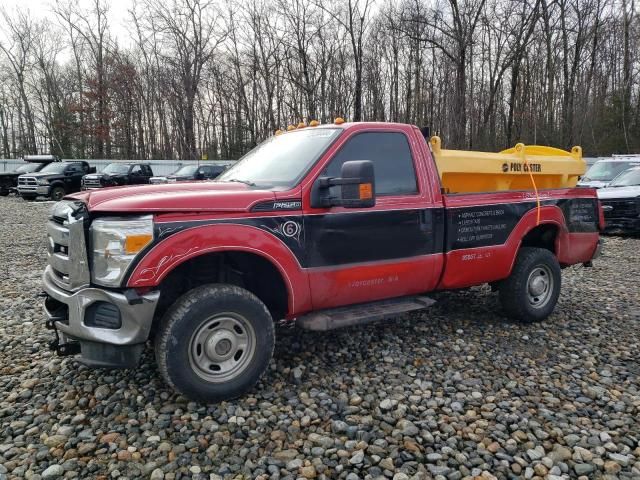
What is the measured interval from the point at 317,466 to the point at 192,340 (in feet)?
3.85

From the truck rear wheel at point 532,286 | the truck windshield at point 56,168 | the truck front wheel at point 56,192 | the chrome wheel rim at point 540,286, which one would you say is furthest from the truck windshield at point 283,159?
the truck windshield at point 56,168

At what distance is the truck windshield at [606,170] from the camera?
13.9m

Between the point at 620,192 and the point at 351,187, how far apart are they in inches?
424

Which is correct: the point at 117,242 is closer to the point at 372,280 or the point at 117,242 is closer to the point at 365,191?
the point at 365,191

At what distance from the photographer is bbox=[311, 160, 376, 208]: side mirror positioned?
345cm

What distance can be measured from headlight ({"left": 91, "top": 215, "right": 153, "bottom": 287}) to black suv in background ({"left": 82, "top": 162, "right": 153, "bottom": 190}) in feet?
63.6

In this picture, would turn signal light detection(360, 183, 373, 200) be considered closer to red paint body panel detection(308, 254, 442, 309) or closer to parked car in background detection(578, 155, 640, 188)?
red paint body panel detection(308, 254, 442, 309)

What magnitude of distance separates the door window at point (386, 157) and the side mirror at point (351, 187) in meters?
0.39

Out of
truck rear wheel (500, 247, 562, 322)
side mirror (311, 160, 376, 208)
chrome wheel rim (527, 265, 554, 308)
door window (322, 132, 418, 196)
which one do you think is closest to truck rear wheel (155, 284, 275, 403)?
side mirror (311, 160, 376, 208)

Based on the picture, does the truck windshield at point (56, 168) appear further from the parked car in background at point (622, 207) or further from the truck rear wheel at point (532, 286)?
the truck rear wheel at point (532, 286)

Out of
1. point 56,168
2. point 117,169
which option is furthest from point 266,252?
point 56,168

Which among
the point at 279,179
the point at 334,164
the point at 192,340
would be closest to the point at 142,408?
the point at 192,340

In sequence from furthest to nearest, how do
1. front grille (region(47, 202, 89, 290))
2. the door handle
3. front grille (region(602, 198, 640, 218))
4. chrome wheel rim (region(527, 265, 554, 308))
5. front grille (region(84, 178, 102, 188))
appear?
front grille (region(84, 178, 102, 188)) → front grille (region(602, 198, 640, 218)) → chrome wheel rim (region(527, 265, 554, 308)) → the door handle → front grille (region(47, 202, 89, 290))

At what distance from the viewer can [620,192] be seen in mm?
11719
